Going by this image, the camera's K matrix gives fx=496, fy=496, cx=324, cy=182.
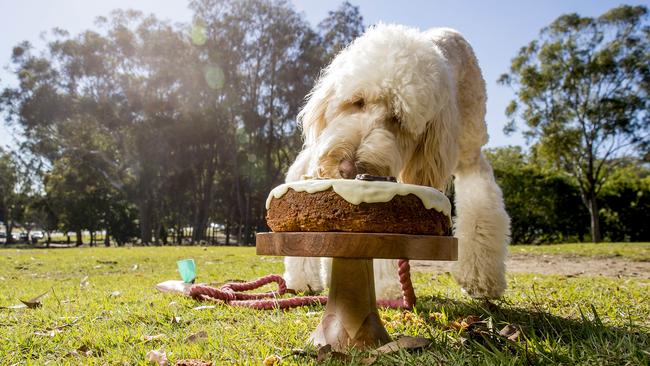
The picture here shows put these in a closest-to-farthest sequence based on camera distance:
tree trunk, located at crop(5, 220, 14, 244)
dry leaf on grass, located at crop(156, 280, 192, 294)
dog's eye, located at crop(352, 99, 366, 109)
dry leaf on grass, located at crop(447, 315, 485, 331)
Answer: dry leaf on grass, located at crop(447, 315, 485, 331) < dog's eye, located at crop(352, 99, 366, 109) < dry leaf on grass, located at crop(156, 280, 192, 294) < tree trunk, located at crop(5, 220, 14, 244)

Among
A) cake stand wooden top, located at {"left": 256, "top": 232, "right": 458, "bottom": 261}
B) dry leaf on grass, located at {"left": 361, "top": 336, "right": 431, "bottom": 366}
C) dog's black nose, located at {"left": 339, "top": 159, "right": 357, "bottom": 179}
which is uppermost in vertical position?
dog's black nose, located at {"left": 339, "top": 159, "right": 357, "bottom": 179}

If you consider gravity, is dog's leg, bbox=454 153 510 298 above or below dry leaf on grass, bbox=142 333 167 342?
above

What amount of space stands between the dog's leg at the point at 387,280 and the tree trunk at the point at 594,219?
19.8 m

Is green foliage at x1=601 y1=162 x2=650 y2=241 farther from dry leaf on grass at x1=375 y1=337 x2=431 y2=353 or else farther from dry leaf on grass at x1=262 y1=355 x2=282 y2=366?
dry leaf on grass at x1=262 y1=355 x2=282 y2=366

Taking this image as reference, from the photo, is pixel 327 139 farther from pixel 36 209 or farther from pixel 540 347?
pixel 36 209

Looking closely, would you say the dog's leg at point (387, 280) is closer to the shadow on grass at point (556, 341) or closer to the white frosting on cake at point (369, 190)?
the shadow on grass at point (556, 341)

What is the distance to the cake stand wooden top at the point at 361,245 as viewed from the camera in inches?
76.2

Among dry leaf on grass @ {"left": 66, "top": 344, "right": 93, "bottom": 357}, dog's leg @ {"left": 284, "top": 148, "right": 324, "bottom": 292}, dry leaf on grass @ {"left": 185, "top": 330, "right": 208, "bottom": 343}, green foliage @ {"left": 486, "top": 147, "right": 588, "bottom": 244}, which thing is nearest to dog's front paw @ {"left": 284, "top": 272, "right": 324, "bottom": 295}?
dog's leg @ {"left": 284, "top": 148, "right": 324, "bottom": 292}

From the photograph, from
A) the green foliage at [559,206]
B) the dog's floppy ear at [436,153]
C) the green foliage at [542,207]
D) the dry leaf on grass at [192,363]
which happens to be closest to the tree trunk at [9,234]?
the green foliage at [559,206]

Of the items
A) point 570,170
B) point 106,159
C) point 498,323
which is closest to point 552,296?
point 498,323

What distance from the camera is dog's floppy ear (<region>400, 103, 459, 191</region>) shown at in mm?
3240

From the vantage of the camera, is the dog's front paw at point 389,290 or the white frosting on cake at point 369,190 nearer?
the white frosting on cake at point 369,190

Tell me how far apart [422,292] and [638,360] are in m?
2.59

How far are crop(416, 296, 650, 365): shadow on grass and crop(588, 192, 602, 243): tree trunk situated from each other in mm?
20163
